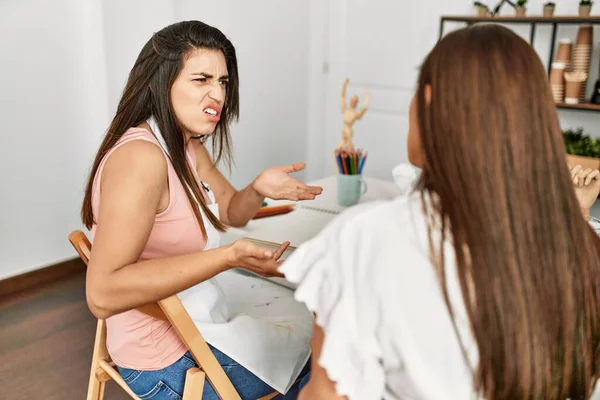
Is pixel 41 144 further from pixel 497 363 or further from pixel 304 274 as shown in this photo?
pixel 497 363

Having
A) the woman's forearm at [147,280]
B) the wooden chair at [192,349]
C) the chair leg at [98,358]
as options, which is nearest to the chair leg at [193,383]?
the wooden chair at [192,349]

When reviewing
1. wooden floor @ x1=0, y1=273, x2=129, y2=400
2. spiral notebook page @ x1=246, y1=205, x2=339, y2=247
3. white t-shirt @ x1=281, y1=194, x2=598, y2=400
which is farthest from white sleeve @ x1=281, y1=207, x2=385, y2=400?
wooden floor @ x1=0, y1=273, x2=129, y2=400

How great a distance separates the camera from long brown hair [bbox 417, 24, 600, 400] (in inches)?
25.3

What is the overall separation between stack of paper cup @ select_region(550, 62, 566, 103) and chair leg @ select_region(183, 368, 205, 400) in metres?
1.94

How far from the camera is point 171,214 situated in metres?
1.04

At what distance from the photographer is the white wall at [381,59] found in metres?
2.89

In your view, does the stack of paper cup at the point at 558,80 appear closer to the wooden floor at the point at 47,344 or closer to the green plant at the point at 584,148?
the green plant at the point at 584,148

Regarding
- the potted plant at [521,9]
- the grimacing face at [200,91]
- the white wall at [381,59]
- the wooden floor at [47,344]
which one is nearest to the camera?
the grimacing face at [200,91]

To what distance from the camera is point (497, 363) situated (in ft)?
2.18

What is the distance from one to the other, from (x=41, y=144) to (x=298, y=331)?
175 centimetres

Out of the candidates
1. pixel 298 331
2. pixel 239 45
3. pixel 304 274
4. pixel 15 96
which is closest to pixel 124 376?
pixel 298 331

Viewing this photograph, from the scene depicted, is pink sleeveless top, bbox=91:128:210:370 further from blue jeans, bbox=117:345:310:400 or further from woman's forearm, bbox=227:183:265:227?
woman's forearm, bbox=227:183:265:227

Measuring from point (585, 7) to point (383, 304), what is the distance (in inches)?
82.8

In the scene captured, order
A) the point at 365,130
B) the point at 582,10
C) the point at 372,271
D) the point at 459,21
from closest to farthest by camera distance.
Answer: the point at 372,271 < the point at 582,10 < the point at 459,21 < the point at 365,130
